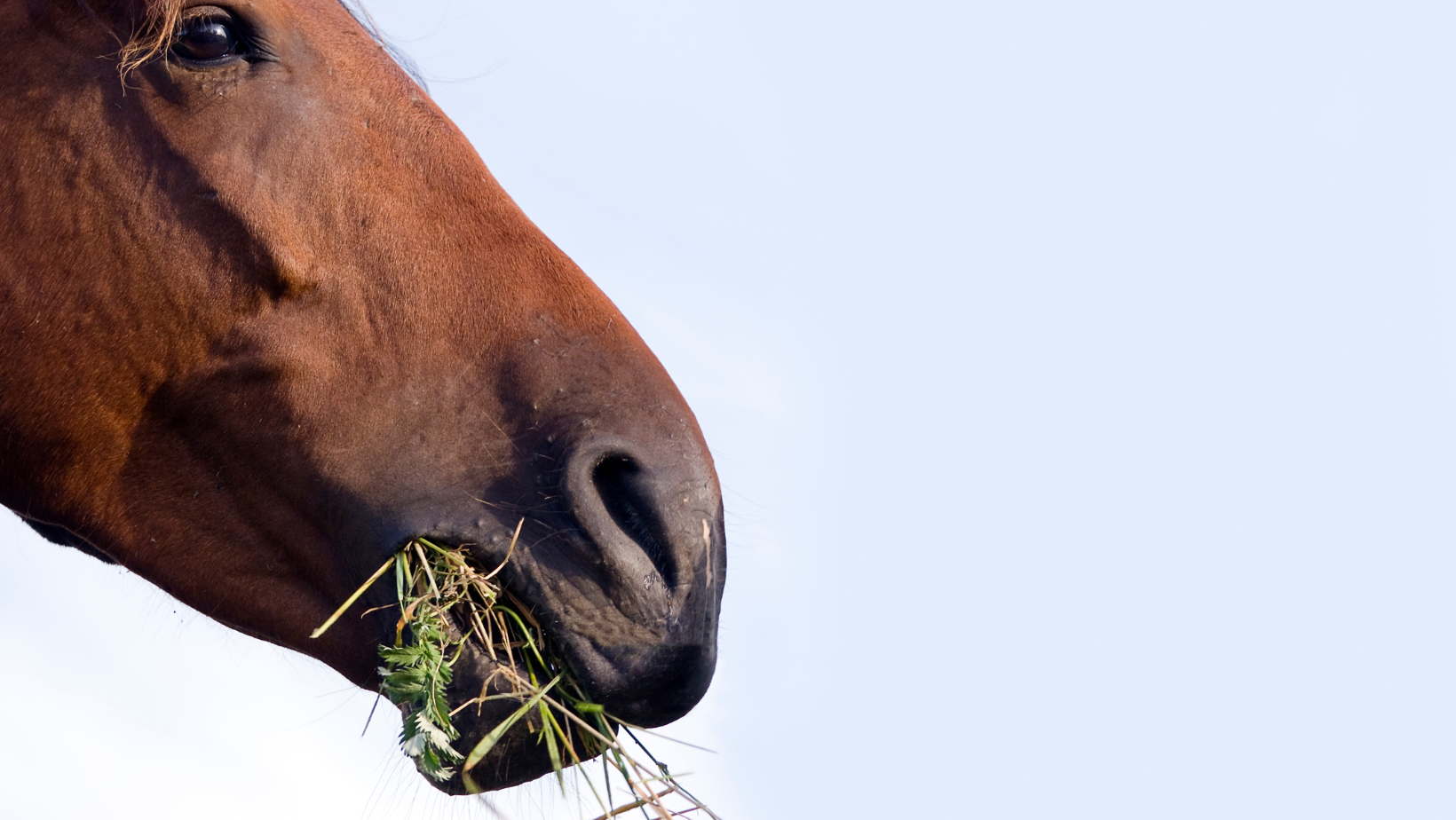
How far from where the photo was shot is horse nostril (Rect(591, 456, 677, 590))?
85.4 inches

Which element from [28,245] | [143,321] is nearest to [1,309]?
[28,245]

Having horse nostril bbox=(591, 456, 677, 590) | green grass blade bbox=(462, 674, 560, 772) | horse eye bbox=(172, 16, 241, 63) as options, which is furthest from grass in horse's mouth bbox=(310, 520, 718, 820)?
horse eye bbox=(172, 16, 241, 63)

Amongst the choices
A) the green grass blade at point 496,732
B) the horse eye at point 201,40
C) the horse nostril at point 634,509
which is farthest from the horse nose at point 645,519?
the horse eye at point 201,40

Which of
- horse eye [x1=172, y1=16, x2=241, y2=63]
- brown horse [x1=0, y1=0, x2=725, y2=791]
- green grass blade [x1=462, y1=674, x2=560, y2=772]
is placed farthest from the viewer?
horse eye [x1=172, y1=16, x2=241, y2=63]

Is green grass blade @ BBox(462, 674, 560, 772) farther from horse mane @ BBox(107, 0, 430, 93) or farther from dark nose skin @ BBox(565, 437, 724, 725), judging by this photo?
horse mane @ BBox(107, 0, 430, 93)

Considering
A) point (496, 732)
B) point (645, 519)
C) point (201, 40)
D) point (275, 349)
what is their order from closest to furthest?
point (496, 732), point (645, 519), point (275, 349), point (201, 40)

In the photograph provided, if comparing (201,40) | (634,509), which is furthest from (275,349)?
(634,509)

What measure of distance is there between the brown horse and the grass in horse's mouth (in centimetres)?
6

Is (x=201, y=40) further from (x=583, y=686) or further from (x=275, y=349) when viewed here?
(x=583, y=686)

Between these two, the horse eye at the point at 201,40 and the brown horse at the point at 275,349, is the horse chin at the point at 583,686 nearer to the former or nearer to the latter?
the brown horse at the point at 275,349

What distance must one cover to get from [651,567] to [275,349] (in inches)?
37.2

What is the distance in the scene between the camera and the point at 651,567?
85.1 inches

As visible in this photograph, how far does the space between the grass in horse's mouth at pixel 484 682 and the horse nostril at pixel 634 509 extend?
0.65ft

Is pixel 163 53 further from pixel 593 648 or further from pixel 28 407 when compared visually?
pixel 593 648
